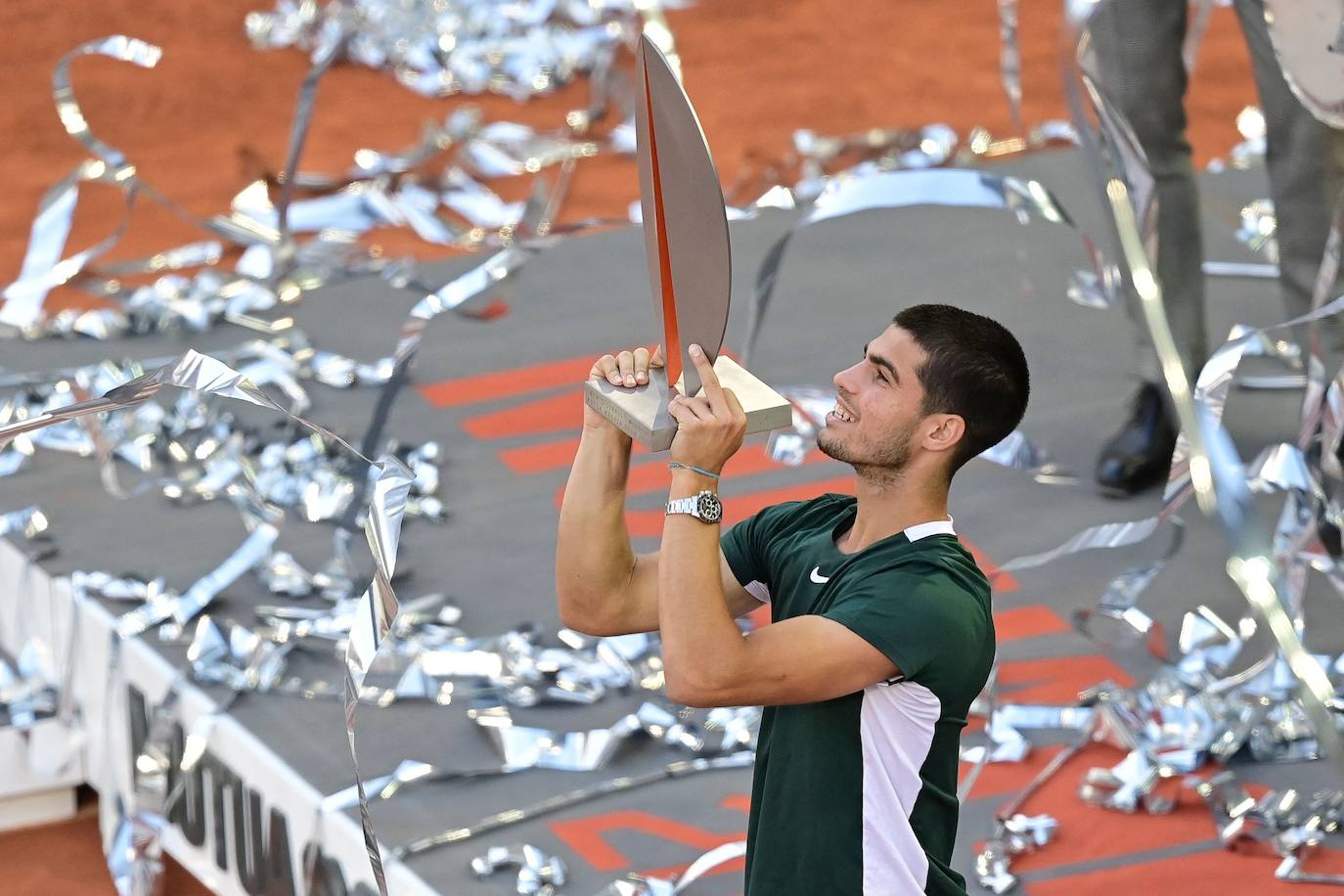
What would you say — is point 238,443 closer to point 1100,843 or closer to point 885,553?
point 1100,843

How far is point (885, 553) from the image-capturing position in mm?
1851

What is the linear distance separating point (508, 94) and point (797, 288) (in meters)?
2.36

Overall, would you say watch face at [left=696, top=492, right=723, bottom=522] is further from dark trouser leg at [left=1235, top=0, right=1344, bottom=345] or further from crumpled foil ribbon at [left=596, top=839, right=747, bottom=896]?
dark trouser leg at [left=1235, top=0, right=1344, bottom=345]

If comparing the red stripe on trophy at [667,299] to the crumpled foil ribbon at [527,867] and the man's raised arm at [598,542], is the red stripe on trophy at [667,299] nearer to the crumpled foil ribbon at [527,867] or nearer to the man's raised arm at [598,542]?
the man's raised arm at [598,542]

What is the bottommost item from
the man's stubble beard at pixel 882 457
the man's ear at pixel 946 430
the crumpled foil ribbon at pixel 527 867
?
the crumpled foil ribbon at pixel 527 867

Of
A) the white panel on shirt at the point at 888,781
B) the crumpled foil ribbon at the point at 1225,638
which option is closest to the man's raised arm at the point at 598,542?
the white panel on shirt at the point at 888,781

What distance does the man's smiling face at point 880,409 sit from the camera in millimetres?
1868

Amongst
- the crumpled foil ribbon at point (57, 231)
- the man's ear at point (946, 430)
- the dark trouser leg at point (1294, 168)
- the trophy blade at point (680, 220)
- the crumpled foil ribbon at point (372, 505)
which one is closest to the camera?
the trophy blade at point (680, 220)

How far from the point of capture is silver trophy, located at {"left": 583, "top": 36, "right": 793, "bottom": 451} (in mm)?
1748

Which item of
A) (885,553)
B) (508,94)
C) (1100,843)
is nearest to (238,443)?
(1100,843)

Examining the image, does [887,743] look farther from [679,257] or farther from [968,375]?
[679,257]

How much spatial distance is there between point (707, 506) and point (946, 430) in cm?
27

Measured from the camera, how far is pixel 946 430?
1864 millimetres

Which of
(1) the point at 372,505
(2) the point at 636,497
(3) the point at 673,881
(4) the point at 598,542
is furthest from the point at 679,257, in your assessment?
(2) the point at 636,497
